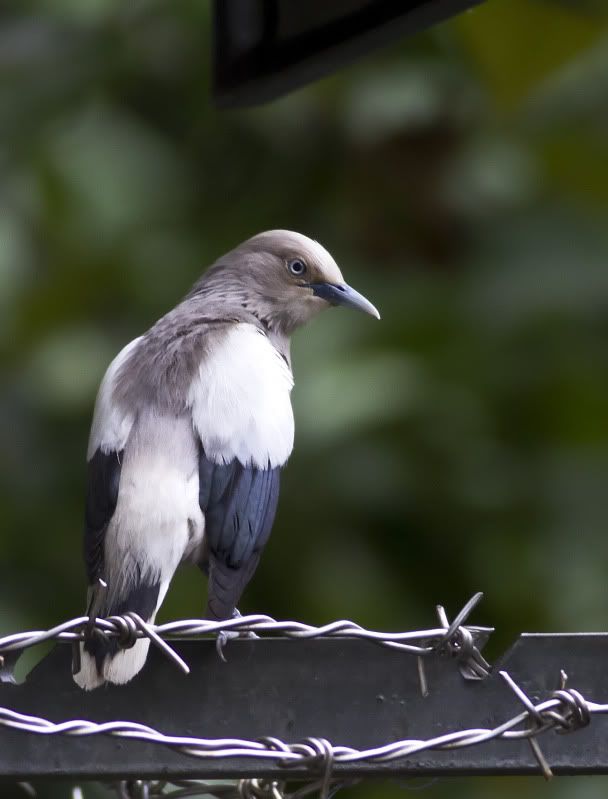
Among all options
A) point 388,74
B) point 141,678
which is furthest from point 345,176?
A: point 141,678

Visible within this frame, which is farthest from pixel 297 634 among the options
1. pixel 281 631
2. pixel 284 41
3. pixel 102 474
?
pixel 284 41

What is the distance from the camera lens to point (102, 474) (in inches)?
114

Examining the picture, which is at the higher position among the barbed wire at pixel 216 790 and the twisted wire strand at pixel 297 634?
the twisted wire strand at pixel 297 634

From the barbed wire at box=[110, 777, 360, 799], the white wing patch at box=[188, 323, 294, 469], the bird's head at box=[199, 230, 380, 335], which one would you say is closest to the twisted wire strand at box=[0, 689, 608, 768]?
the barbed wire at box=[110, 777, 360, 799]

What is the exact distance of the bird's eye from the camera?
11.8 feet

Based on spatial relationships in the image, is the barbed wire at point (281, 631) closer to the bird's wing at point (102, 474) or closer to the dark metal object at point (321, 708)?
the dark metal object at point (321, 708)

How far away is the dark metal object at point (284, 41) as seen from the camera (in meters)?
3.58

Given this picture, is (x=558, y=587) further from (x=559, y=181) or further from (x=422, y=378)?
(x=559, y=181)

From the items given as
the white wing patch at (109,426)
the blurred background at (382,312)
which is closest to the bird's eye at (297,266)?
the white wing patch at (109,426)

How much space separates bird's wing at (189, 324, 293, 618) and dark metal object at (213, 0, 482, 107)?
90 centimetres

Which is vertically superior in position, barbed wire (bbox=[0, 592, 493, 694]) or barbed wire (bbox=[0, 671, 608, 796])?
barbed wire (bbox=[0, 592, 493, 694])

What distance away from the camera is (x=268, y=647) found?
6.70ft

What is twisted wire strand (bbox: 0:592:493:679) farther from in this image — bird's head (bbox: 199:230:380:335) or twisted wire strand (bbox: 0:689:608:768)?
bird's head (bbox: 199:230:380:335)

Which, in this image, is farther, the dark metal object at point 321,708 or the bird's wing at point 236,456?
the bird's wing at point 236,456
